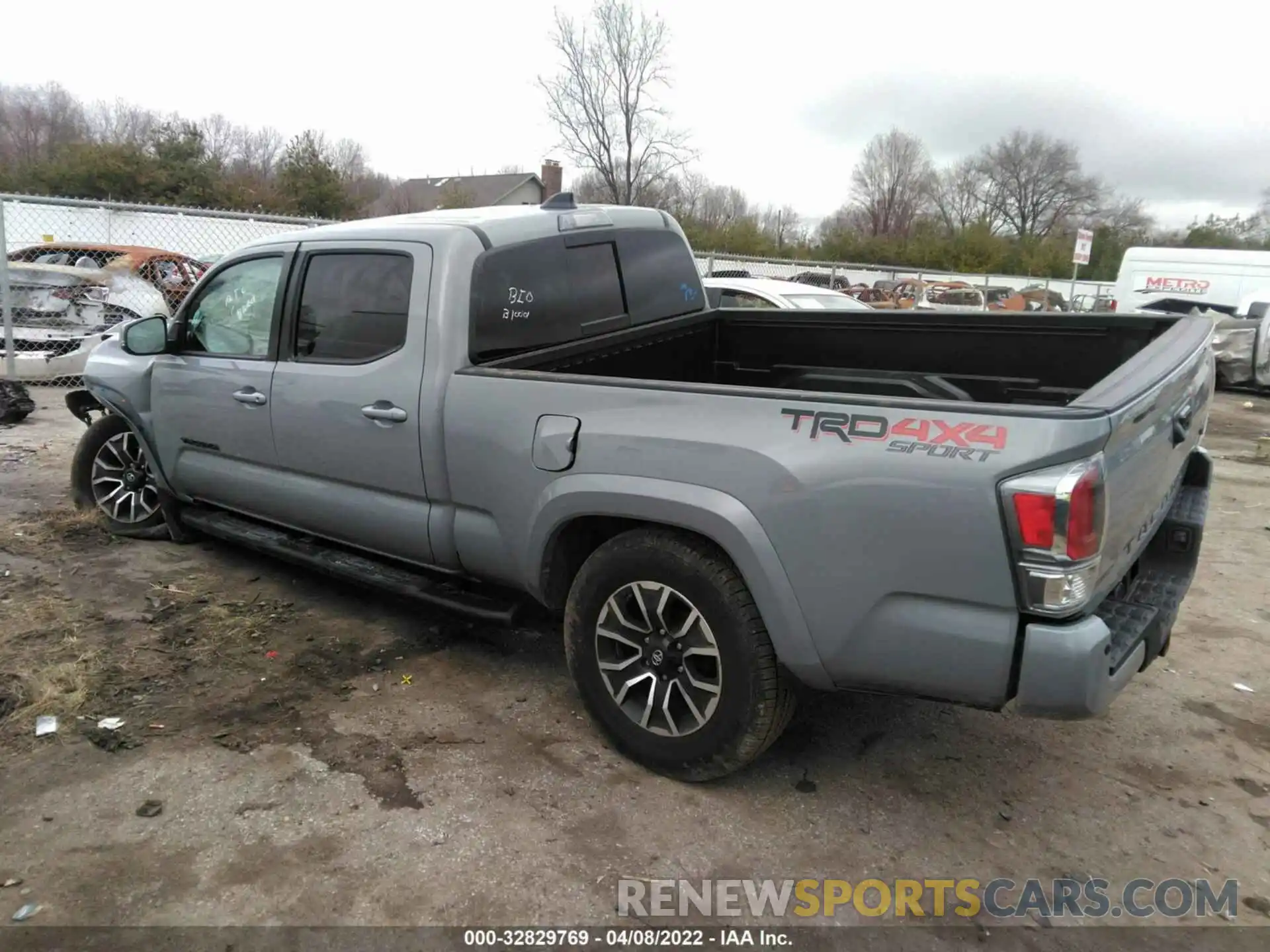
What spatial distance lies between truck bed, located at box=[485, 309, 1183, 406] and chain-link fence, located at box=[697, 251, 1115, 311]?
799cm

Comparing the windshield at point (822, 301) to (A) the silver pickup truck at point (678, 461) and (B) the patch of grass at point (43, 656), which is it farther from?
(B) the patch of grass at point (43, 656)

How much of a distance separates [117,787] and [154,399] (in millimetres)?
2559

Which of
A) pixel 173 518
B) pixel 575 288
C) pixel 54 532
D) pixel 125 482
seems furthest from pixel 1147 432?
pixel 54 532

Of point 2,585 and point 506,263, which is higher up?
point 506,263

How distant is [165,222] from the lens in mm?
→ 18719

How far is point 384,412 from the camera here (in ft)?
12.1

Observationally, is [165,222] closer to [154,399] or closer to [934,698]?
[154,399]

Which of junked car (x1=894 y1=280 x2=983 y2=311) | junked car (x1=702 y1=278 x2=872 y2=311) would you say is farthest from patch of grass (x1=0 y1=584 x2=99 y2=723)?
junked car (x1=894 y1=280 x2=983 y2=311)

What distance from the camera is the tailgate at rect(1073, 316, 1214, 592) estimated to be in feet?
7.85

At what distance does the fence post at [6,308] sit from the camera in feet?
29.3

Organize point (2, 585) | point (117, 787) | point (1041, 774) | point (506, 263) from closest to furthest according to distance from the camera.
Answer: point (117, 787) < point (1041, 774) < point (506, 263) < point (2, 585)

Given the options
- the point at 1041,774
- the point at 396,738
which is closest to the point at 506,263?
the point at 396,738

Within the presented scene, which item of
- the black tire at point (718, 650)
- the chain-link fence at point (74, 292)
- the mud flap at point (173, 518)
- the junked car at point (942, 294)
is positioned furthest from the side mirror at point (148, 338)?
the junked car at point (942, 294)

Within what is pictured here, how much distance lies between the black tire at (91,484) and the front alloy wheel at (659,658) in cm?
355
